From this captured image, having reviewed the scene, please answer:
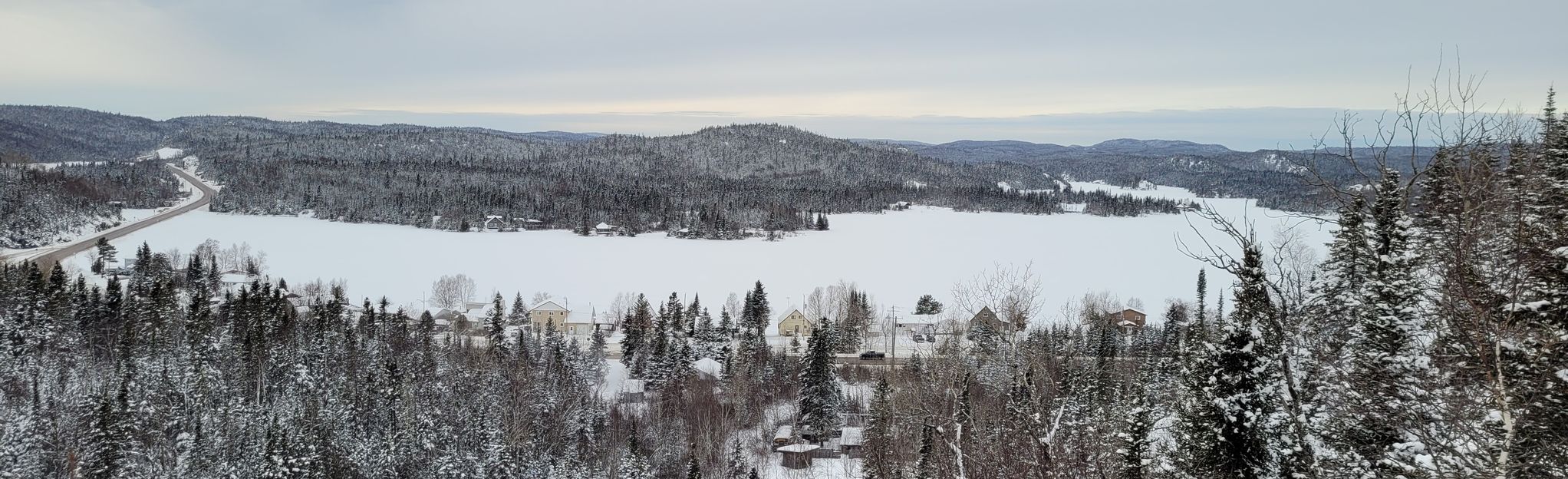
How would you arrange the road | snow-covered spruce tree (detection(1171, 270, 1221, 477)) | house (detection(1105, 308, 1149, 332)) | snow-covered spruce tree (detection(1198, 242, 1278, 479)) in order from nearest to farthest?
snow-covered spruce tree (detection(1198, 242, 1278, 479)) → snow-covered spruce tree (detection(1171, 270, 1221, 477)) → house (detection(1105, 308, 1149, 332)) → the road

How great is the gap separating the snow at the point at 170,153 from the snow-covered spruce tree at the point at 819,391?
20316 cm

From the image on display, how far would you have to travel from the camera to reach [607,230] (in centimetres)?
8819

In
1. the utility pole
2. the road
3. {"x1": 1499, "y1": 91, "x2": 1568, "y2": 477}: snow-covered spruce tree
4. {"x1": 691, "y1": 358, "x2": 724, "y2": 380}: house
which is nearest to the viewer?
{"x1": 1499, "y1": 91, "x2": 1568, "y2": 477}: snow-covered spruce tree

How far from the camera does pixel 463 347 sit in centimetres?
3544

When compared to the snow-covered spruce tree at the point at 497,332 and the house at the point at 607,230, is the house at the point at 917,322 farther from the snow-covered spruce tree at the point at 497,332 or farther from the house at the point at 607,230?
the house at the point at 607,230

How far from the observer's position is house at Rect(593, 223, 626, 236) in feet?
284

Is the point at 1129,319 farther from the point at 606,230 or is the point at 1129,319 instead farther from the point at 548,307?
the point at 606,230

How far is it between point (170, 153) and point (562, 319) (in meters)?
205

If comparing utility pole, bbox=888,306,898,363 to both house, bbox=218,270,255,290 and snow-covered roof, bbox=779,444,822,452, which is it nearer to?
snow-covered roof, bbox=779,444,822,452

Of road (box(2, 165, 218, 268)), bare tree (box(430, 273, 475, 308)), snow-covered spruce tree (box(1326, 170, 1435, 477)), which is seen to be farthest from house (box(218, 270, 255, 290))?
snow-covered spruce tree (box(1326, 170, 1435, 477))

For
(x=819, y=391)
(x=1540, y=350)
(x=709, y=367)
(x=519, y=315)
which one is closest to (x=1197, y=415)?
(x=1540, y=350)

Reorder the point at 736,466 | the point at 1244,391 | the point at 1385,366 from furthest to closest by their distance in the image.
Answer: the point at 736,466 → the point at 1244,391 → the point at 1385,366

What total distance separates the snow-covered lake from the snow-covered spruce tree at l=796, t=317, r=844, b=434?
20965mm

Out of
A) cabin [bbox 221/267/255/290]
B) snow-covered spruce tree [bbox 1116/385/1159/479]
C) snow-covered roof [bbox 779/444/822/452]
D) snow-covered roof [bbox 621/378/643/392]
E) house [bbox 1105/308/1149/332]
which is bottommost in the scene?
snow-covered roof [bbox 621/378/643/392]
